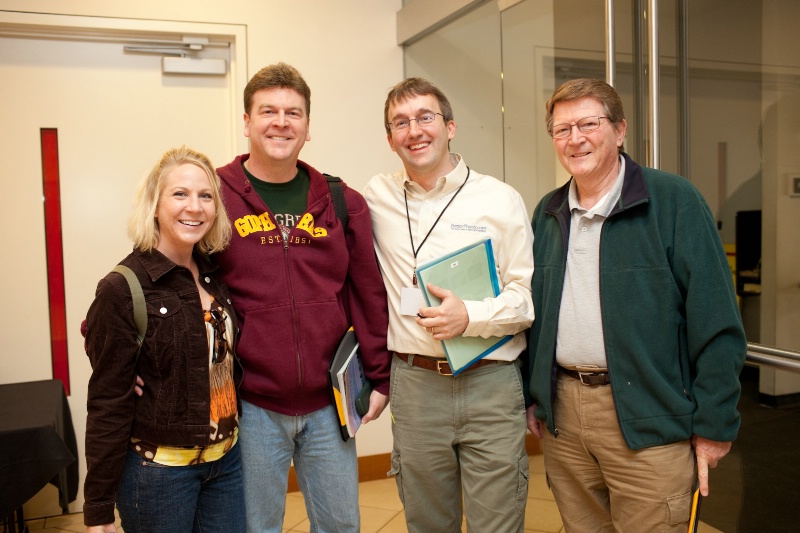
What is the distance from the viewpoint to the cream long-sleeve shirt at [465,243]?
6.32 feet

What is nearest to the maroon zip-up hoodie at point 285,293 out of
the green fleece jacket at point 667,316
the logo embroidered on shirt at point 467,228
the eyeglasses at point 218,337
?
the eyeglasses at point 218,337

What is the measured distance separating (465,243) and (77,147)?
253cm

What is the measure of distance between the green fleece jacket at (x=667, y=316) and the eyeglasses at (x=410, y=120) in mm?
599

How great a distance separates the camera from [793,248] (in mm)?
2084

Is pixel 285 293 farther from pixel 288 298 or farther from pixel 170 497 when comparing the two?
pixel 170 497

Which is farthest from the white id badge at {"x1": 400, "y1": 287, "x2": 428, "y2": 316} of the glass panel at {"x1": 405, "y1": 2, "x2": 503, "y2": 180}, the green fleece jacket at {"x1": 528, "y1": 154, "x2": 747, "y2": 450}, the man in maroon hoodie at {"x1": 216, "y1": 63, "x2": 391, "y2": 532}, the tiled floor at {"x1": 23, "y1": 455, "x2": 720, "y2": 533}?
the tiled floor at {"x1": 23, "y1": 455, "x2": 720, "y2": 533}

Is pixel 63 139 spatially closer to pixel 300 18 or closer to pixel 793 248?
pixel 300 18

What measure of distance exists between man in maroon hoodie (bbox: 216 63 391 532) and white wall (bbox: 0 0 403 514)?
180cm

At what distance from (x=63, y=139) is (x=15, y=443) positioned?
5.62 feet

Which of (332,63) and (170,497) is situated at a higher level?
(332,63)

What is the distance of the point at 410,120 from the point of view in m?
2.04

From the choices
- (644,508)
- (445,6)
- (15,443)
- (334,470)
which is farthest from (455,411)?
(445,6)

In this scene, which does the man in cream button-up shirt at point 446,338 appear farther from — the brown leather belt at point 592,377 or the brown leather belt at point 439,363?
the brown leather belt at point 592,377

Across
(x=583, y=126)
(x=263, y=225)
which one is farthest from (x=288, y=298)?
(x=583, y=126)
